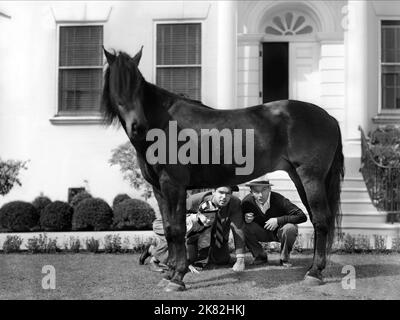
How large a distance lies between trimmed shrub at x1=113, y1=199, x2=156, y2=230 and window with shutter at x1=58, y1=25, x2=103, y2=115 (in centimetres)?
399

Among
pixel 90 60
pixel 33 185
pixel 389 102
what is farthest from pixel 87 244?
pixel 389 102

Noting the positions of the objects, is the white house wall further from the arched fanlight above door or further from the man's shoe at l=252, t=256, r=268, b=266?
the man's shoe at l=252, t=256, r=268, b=266

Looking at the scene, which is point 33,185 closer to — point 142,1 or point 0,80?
point 0,80

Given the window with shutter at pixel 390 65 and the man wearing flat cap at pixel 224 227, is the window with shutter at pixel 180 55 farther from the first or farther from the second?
the man wearing flat cap at pixel 224 227

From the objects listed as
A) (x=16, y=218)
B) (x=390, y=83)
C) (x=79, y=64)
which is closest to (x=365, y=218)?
(x=390, y=83)

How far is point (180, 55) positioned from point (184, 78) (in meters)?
0.54

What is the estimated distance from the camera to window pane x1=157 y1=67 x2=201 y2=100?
1377 cm

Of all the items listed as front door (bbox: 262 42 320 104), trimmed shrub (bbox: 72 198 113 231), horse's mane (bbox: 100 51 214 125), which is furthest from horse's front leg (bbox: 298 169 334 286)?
front door (bbox: 262 42 320 104)

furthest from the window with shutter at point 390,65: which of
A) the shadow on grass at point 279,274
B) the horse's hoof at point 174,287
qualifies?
the horse's hoof at point 174,287

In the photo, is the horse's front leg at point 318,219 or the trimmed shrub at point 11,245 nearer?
the horse's front leg at point 318,219

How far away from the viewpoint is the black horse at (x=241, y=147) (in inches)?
218

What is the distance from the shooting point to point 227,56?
12.7 m

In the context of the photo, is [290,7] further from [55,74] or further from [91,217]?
[91,217]

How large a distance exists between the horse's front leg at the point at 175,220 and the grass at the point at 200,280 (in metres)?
0.18
